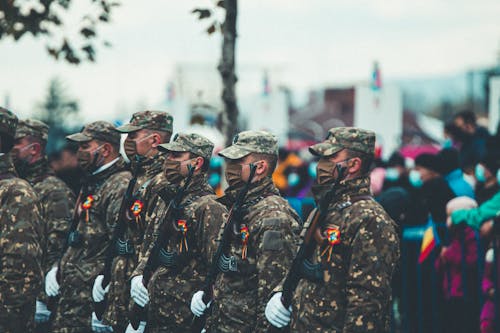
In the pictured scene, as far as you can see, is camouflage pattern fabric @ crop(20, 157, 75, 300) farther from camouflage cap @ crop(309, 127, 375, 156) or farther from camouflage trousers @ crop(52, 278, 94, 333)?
camouflage cap @ crop(309, 127, 375, 156)

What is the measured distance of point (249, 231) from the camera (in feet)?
19.8

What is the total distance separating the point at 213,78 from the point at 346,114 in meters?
41.9

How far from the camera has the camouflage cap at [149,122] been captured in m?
7.87

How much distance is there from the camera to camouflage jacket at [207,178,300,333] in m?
5.76

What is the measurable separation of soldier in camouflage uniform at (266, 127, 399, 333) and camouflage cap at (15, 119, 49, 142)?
425 centimetres

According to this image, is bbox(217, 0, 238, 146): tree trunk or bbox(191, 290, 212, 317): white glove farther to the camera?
bbox(217, 0, 238, 146): tree trunk

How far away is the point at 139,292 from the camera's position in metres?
6.66

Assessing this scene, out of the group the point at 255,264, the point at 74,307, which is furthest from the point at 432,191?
the point at 74,307

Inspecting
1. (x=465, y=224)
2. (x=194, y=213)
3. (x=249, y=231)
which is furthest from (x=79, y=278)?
(x=465, y=224)

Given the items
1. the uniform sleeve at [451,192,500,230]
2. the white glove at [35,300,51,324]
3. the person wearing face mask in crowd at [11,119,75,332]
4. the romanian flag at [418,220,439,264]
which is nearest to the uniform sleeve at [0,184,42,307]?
the person wearing face mask in crowd at [11,119,75,332]

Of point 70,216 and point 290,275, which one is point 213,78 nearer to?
point 70,216

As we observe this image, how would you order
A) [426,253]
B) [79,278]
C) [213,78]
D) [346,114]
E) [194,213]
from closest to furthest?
[194,213]
[79,278]
[426,253]
[213,78]
[346,114]

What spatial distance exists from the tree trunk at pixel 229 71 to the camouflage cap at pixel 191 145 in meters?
2.25

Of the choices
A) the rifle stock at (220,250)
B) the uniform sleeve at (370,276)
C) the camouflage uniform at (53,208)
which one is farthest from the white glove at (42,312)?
the uniform sleeve at (370,276)
